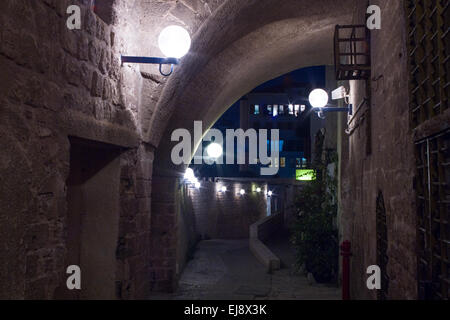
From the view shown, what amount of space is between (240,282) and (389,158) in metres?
6.02

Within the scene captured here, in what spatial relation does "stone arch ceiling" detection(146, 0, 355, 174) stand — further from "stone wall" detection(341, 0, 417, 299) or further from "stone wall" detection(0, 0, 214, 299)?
"stone wall" detection(341, 0, 417, 299)

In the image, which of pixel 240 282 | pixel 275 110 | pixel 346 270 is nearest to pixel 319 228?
pixel 240 282

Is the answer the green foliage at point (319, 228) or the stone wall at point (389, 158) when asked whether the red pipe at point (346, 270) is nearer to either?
the stone wall at point (389, 158)

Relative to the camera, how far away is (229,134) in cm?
3900

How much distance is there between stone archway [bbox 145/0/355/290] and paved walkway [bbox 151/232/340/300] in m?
0.78

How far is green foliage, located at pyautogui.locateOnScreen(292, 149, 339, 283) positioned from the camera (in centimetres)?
878

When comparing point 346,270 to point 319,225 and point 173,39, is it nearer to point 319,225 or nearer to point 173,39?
point 319,225

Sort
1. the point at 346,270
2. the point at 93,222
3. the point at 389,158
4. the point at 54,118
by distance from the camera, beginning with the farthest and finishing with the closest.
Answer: the point at 346,270 < the point at 93,222 < the point at 389,158 < the point at 54,118

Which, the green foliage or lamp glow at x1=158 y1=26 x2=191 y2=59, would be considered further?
the green foliage

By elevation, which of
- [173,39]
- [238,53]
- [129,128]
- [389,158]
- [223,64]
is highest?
[238,53]

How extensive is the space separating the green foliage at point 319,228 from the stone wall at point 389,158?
3.04 m

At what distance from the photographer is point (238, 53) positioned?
7.12 m

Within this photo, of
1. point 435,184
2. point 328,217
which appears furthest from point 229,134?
point 435,184

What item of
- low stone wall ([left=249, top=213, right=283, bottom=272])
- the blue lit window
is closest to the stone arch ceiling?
low stone wall ([left=249, top=213, right=283, bottom=272])
